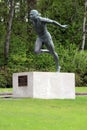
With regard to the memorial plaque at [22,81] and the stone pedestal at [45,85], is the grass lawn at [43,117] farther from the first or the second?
the memorial plaque at [22,81]

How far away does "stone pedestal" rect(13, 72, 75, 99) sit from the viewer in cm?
2025

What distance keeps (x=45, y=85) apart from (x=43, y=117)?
7.25 metres

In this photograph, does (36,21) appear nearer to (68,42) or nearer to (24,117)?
(24,117)

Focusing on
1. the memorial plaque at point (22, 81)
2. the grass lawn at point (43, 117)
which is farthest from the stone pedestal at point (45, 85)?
the grass lawn at point (43, 117)

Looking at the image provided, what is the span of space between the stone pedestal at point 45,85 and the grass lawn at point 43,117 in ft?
9.81

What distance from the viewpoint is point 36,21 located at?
2047 centimetres

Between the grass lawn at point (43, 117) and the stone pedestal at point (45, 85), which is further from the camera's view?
the stone pedestal at point (45, 85)

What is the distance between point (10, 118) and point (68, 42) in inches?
1356

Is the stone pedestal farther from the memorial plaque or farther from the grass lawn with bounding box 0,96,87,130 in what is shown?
the grass lawn with bounding box 0,96,87,130

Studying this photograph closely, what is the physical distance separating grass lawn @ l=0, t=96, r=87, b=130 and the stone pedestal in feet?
9.81

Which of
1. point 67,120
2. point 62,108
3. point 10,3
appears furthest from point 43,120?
point 10,3

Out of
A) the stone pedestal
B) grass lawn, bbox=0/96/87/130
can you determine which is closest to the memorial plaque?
the stone pedestal

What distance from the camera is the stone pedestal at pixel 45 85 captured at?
2025cm

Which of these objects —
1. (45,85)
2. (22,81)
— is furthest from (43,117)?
(22,81)
